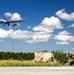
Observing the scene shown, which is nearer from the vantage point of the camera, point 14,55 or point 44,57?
point 44,57

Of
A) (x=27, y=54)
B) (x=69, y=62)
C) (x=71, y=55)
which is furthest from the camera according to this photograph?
(x=27, y=54)

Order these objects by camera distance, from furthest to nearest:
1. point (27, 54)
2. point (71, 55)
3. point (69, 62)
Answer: point (27, 54), point (71, 55), point (69, 62)

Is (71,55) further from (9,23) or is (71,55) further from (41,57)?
(9,23)

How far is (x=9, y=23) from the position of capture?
51.9 metres

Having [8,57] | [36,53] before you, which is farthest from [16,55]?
[36,53]

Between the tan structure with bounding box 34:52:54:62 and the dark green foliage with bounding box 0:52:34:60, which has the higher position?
the dark green foliage with bounding box 0:52:34:60

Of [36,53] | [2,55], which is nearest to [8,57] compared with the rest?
[2,55]

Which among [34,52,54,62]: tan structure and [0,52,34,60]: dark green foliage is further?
[0,52,34,60]: dark green foliage

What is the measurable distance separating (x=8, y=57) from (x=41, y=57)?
49.5 m

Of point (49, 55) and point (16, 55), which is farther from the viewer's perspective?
point (16, 55)

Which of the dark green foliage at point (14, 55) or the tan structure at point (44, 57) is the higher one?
the dark green foliage at point (14, 55)

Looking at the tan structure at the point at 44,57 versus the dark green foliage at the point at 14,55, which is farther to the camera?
the dark green foliage at the point at 14,55

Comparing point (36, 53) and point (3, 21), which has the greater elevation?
point (3, 21)

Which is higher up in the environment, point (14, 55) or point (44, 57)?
point (14, 55)
